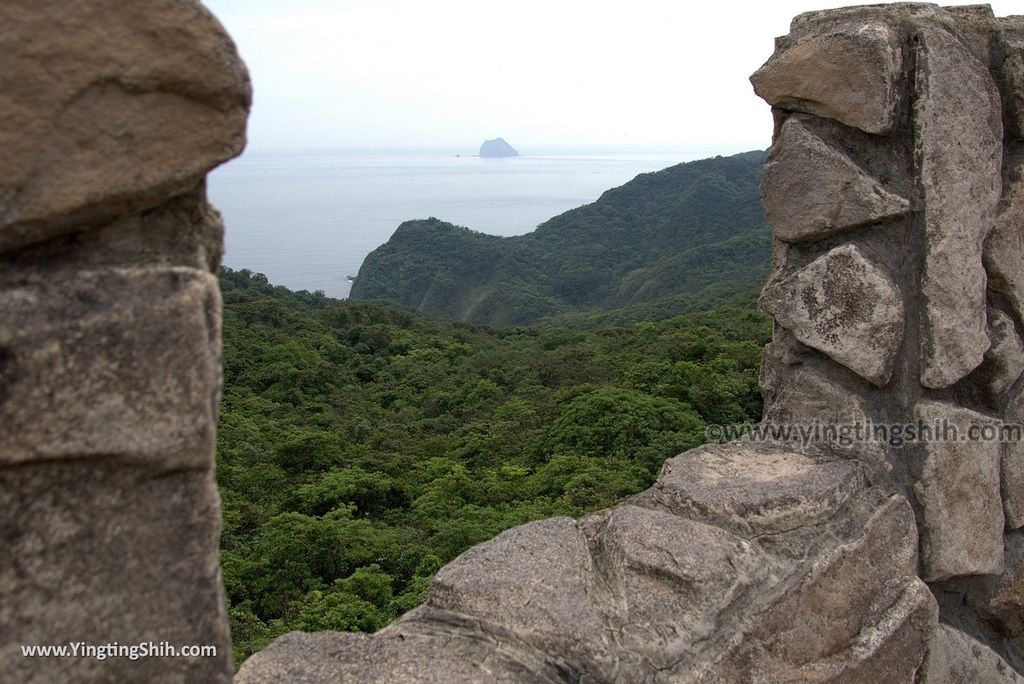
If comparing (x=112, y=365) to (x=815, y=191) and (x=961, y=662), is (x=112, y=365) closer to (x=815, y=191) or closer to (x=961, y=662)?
(x=815, y=191)

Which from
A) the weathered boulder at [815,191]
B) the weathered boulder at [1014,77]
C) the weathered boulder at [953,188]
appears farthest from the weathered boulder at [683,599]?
the weathered boulder at [1014,77]

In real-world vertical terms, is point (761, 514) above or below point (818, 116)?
below

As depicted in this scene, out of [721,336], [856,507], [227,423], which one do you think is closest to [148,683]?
[856,507]

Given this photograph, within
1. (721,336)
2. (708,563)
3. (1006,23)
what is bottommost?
(721,336)

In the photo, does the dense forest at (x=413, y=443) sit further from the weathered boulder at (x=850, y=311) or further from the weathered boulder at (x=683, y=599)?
the weathered boulder at (x=850, y=311)

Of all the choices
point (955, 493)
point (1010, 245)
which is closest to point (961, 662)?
point (955, 493)

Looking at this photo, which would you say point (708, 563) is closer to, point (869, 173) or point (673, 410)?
point (869, 173)

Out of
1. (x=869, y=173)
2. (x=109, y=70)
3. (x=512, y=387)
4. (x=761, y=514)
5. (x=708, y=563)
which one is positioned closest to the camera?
(x=109, y=70)
